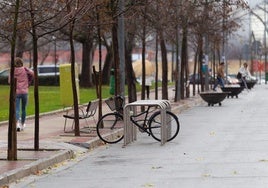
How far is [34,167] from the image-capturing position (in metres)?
13.0

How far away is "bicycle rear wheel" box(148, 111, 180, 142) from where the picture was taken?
1783cm

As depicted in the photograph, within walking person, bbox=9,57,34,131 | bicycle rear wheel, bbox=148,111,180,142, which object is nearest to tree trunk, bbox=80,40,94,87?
walking person, bbox=9,57,34,131

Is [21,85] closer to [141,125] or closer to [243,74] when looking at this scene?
[141,125]

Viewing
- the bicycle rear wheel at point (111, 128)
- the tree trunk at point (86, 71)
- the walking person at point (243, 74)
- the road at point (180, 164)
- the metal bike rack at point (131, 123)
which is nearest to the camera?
the road at point (180, 164)

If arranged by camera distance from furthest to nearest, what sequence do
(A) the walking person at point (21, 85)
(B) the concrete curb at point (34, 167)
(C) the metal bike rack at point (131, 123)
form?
(A) the walking person at point (21, 85) < (C) the metal bike rack at point (131, 123) < (B) the concrete curb at point (34, 167)

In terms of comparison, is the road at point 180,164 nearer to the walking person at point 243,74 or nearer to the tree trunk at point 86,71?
the walking person at point 243,74

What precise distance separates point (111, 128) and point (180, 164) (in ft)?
19.4

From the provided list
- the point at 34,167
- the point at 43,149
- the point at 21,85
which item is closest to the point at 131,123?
the point at 43,149

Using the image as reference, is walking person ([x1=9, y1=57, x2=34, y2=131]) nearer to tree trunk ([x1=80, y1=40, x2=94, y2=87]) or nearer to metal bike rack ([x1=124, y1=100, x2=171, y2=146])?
metal bike rack ([x1=124, y1=100, x2=171, y2=146])

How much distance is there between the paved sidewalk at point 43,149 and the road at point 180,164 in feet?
0.75

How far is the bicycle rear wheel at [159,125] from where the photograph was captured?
17.8 meters

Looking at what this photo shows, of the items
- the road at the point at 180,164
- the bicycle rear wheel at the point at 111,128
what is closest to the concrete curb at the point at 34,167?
the road at the point at 180,164

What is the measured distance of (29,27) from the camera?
48.9ft

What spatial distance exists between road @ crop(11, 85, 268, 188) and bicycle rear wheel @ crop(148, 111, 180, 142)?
0.83ft
